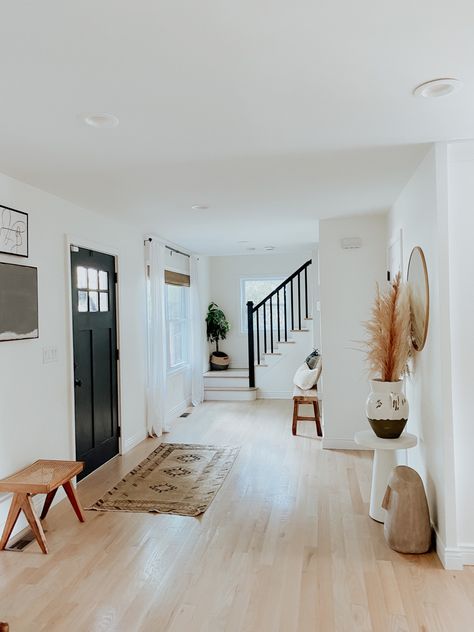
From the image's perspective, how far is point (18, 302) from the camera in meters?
3.32

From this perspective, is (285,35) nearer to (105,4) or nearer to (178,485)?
(105,4)

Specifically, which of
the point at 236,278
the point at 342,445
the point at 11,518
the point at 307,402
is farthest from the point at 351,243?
the point at 236,278

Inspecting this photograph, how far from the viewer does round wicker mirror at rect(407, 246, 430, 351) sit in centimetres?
301

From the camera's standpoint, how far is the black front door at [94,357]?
13.8 ft

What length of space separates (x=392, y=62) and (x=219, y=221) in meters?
3.32

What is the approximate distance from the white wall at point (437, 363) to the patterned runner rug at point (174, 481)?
5.47 feet

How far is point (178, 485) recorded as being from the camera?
160 inches

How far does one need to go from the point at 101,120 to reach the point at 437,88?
1536mm

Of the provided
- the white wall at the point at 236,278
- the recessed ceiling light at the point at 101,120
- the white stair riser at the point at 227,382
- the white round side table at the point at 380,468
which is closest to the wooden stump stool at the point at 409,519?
the white round side table at the point at 380,468

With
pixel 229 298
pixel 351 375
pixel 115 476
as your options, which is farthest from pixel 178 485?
pixel 229 298

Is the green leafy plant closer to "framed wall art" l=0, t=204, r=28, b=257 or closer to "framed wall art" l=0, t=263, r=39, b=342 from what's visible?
"framed wall art" l=0, t=263, r=39, b=342

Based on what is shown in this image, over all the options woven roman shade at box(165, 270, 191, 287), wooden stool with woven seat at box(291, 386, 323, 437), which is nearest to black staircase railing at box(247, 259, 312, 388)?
woven roman shade at box(165, 270, 191, 287)

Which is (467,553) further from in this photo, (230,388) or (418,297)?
(230,388)

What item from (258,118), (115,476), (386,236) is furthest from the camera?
(386,236)
